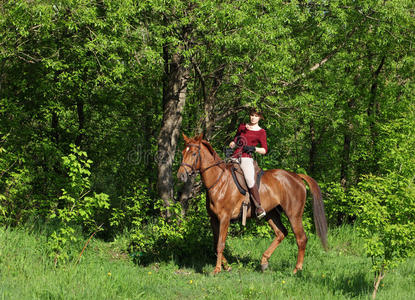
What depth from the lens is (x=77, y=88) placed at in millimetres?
10523

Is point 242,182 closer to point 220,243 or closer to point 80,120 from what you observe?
point 220,243

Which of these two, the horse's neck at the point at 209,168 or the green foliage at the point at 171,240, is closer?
the horse's neck at the point at 209,168

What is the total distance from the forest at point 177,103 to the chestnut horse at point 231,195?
1381 mm

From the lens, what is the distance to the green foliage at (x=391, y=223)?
231 inches

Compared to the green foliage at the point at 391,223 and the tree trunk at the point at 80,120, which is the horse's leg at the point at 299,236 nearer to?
the green foliage at the point at 391,223

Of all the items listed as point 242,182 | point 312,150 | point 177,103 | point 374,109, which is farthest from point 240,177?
point 374,109

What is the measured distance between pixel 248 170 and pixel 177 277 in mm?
2587

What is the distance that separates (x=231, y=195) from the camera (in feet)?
26.1

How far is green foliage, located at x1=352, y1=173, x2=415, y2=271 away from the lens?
19.2ft

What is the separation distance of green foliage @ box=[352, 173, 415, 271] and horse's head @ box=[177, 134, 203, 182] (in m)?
2.95

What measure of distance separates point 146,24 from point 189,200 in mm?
5019

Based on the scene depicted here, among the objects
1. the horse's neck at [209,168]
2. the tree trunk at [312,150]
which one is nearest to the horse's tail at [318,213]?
the horse's neck at [209,168]

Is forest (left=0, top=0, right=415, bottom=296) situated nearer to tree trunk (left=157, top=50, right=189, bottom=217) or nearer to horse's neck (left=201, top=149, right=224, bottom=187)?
tree trunk (left=157, top=50, right=189, bottom=217)

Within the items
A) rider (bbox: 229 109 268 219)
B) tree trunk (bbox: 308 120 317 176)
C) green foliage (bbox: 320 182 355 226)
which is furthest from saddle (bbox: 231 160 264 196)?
tree trunk (bbox: 308 120 317 176)
